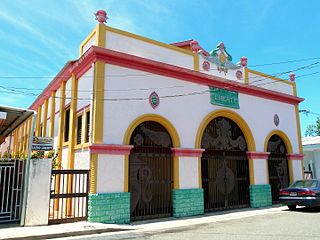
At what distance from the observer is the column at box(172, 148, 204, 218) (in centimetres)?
1120

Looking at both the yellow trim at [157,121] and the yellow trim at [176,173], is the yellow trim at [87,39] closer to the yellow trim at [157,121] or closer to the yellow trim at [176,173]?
the yellow trim at [157,121]

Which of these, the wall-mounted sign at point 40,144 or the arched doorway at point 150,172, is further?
the arched doorway at point 150,172

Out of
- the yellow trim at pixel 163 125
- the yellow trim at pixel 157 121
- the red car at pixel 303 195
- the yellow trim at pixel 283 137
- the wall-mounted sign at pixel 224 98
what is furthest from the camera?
the yellow trim at pixel 283 137

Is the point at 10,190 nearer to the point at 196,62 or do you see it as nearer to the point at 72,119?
the point at 72,119

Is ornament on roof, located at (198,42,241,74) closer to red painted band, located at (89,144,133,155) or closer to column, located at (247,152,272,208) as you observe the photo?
column, located at (247,152,272,208)

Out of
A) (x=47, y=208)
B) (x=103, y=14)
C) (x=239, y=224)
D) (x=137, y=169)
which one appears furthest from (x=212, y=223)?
(x=103, y=14)

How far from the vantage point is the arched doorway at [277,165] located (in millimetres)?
15227

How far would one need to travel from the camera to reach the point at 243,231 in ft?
26.9

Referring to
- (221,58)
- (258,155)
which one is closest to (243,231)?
(258,155)

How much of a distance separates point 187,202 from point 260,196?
4468 millimetres

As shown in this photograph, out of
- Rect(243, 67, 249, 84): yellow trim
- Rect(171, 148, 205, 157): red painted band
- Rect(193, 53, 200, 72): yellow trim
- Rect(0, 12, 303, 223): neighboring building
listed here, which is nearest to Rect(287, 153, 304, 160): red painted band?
Rect(0, 12, 303, 223): neighboring building

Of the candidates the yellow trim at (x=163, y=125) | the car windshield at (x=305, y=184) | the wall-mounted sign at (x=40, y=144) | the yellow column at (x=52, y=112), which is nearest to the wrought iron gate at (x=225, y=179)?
the yellow trim at (x=163, y=125)

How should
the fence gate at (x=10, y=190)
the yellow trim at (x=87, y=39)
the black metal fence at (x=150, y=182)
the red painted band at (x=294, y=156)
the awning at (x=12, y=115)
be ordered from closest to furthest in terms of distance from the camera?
the fence gate at (x=10, y=190)
the awning at (x=12, y=115)
the black metal fence at (x=150, y=182)
the yellow trim at (x=87, y=39)
the red painted band at (x=294, y=156)

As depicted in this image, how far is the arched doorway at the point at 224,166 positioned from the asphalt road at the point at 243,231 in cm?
279
